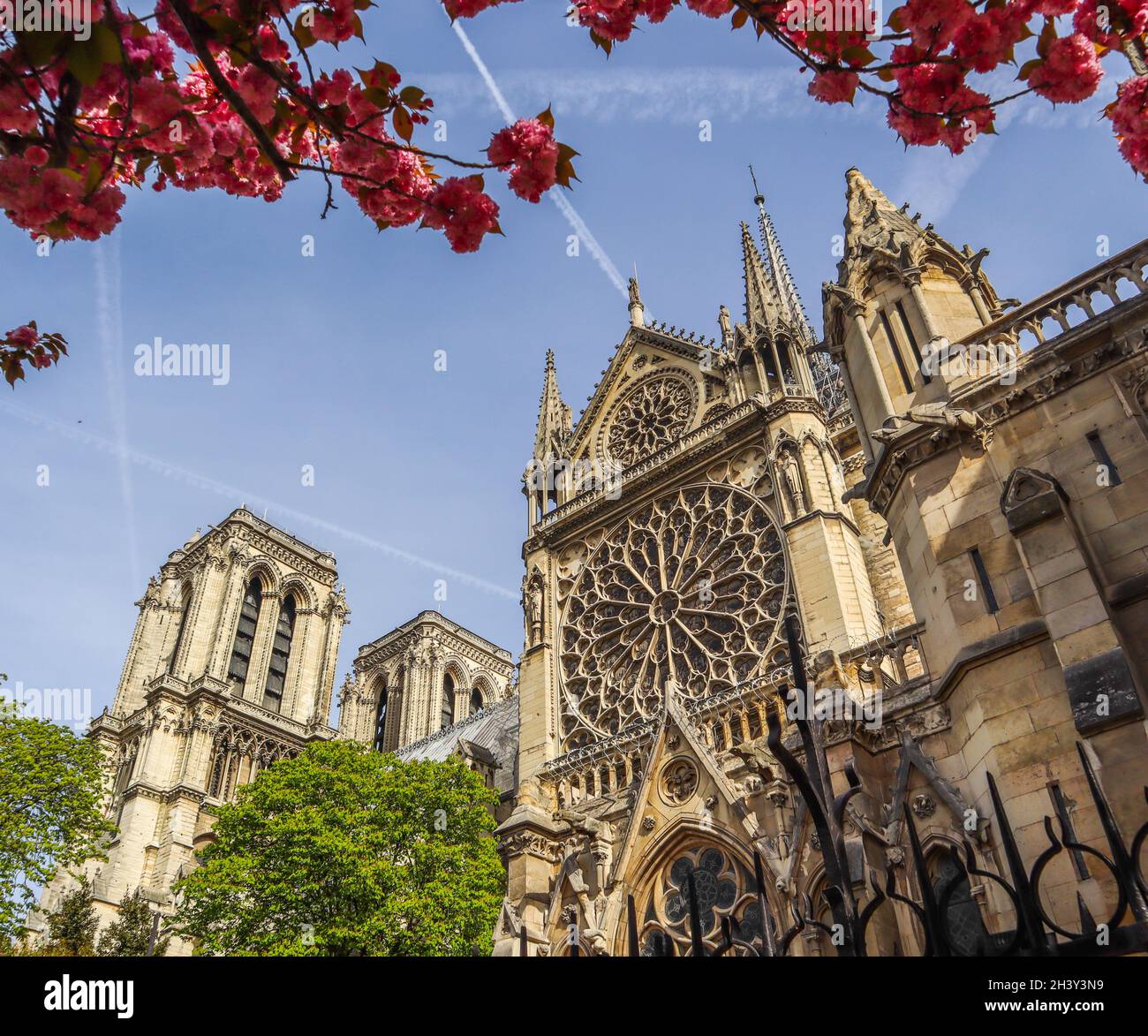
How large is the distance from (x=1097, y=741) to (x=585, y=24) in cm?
692

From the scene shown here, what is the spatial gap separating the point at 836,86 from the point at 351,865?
65.6 feet

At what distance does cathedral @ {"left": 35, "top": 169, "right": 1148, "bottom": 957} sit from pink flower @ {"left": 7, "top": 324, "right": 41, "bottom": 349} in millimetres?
5107

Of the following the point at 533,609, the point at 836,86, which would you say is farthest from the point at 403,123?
the point at 533,609

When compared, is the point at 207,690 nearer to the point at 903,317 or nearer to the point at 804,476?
the point at 804,476

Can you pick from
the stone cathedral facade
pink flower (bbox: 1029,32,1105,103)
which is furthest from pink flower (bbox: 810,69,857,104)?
the stone cathedral facade

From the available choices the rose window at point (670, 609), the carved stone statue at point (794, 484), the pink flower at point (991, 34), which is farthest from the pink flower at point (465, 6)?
the carved stone statue at point (794, 484)

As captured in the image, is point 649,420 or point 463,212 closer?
point 463,212

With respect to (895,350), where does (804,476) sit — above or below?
above

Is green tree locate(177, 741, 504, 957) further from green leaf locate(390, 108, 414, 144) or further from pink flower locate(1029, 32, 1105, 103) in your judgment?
pink flower locate(1029, 32, 1105, 103)

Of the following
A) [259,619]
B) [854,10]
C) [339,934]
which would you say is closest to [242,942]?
[339,934]

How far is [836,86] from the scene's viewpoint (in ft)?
15.6

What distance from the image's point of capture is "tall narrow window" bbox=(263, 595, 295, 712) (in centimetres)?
5062

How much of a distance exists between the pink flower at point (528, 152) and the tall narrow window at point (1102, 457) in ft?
24.1

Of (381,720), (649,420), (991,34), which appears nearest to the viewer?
(991,34)
